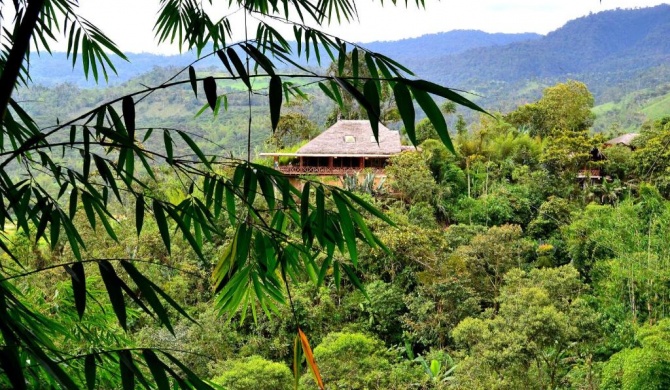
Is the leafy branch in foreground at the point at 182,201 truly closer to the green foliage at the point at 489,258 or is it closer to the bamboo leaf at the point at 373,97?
the bamboo leaf at the point at 373,97

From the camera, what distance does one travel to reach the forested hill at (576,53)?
7862 centimetres

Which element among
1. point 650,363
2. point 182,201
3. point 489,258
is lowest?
point 650,363

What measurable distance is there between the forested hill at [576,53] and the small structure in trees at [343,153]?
60037 millimetres

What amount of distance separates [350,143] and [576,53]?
85.5 m

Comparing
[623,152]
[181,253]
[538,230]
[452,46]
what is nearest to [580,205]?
[538,230]

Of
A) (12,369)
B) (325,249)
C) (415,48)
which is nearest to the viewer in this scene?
(12,369)

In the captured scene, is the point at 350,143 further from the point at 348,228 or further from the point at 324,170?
the point at 348,228

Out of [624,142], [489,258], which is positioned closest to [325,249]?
[489,258]

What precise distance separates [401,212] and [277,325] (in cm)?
341

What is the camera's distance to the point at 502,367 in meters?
5.98

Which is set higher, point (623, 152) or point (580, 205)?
point (623, 152)

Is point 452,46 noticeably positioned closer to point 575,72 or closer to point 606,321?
point 575,72

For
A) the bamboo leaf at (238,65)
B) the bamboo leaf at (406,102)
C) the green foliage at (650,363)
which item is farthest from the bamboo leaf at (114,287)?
the green foliage at (650,363)

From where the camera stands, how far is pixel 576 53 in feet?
291
